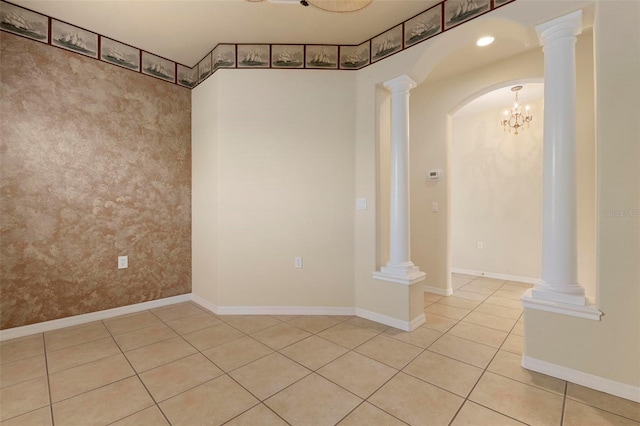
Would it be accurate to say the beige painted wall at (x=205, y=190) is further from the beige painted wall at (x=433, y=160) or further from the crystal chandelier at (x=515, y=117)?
the crystal chandelier at (x=515, y=117)

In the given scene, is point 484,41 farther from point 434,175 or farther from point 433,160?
point 434,175

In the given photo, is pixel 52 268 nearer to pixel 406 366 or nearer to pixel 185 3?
pixel 185 3

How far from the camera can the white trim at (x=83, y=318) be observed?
2.56m

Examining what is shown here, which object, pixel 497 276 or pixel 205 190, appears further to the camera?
pixel 497 276

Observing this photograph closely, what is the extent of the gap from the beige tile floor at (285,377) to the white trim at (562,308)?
47 centimetres

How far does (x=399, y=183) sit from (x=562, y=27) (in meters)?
1.62

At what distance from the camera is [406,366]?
2.07 m

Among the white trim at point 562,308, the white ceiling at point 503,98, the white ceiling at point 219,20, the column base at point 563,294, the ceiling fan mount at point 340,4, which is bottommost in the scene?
the white trim at point 562,308

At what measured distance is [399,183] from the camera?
287cm

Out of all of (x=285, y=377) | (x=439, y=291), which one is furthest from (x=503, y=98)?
(x=285, y=377)

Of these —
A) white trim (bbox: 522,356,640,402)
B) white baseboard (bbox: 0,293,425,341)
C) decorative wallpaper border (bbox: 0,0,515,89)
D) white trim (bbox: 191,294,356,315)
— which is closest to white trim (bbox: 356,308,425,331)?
white baseboard (bbox: 0,293,425,341)

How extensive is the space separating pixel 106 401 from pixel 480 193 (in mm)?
5625

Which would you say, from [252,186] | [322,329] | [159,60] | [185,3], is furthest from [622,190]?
[159,60]

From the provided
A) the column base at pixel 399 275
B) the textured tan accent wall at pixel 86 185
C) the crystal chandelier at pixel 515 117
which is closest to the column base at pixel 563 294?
the column base at pixel 399 275
